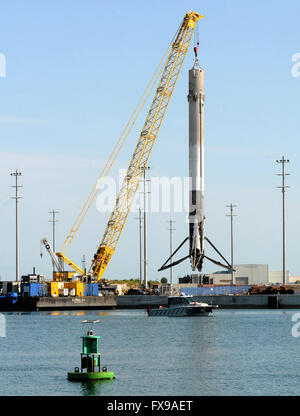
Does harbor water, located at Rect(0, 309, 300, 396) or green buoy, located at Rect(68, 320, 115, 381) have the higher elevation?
green buoy, located at Rect(68, 320, 115, 381)

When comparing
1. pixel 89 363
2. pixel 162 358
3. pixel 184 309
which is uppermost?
pixel 184 309

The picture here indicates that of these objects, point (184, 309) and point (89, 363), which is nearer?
point (89, 363)

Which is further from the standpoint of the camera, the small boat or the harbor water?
the small boat

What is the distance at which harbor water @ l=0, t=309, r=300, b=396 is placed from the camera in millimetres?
70438

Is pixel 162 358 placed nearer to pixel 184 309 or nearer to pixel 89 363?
pixel 89 363

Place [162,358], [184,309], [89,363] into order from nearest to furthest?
[89,363] < [162,358] < [184,309]

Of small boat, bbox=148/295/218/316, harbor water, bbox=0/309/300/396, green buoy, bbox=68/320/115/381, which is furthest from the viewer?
small boat, bbox=148/295/218/316

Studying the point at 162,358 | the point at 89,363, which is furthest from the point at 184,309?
the point at 89,363

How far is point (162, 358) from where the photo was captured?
303ft

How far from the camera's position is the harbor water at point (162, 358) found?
70438mm

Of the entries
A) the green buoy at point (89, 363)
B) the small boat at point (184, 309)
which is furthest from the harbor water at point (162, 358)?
the small boat at point (184, 309)

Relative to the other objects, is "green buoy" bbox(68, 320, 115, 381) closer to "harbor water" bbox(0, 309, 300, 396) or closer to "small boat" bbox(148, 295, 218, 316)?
"harbor water" bbox(0, 309, 300, 396)

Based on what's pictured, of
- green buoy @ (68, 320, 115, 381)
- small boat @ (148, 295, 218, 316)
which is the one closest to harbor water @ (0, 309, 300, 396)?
green buoy @ (68, 320, 115, 381)
